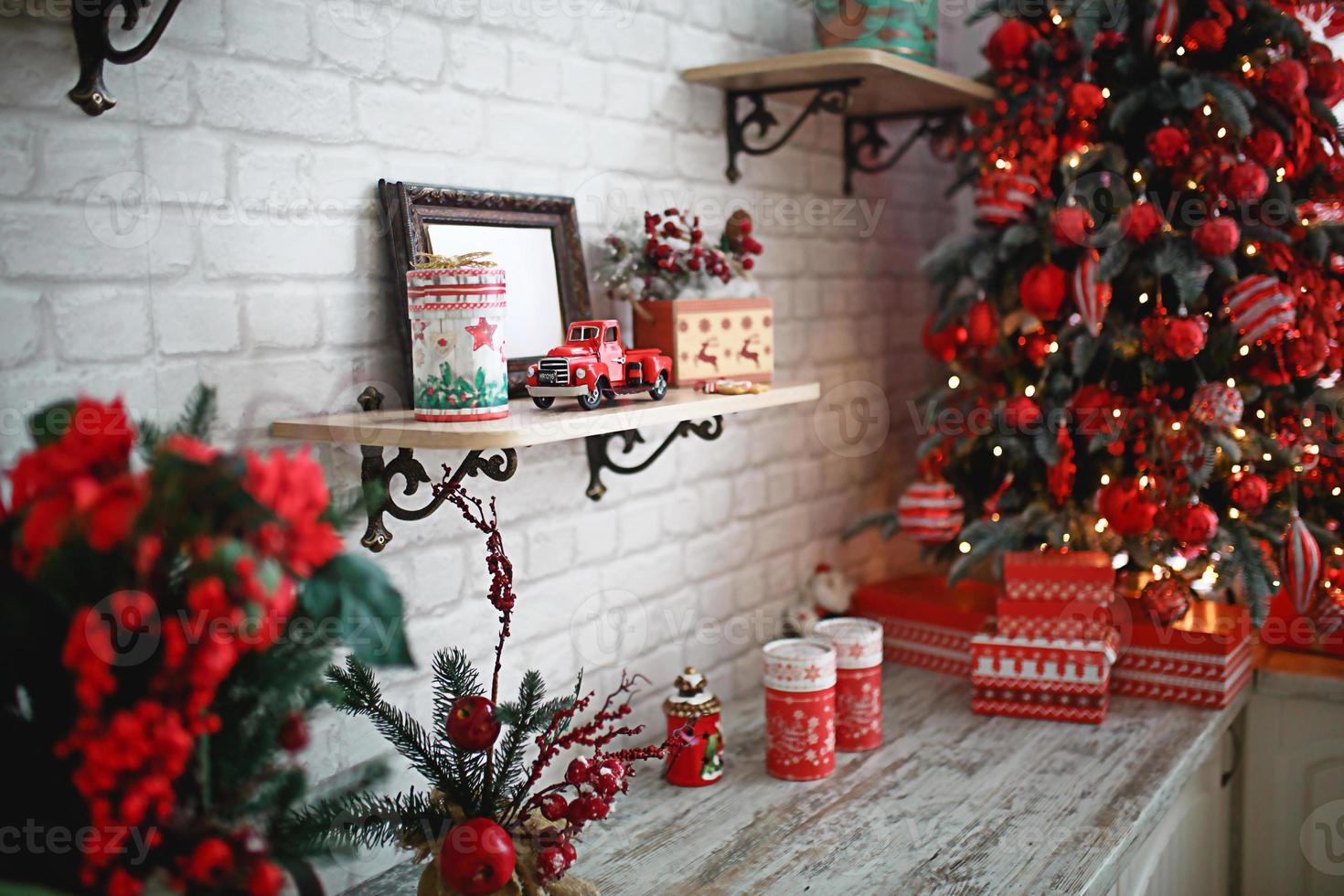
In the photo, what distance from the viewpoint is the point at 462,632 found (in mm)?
1386

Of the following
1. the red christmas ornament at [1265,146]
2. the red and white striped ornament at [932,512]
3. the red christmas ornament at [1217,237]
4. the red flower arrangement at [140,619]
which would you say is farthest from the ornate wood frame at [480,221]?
the red christmas ornament at [1265,146]

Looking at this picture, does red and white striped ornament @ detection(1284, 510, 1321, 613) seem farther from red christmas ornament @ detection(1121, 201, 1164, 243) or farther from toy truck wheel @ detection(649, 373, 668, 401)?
toy truck wheel @ detection(649, 373, 668, 401)

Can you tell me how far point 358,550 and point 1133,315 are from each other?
1.37 meters

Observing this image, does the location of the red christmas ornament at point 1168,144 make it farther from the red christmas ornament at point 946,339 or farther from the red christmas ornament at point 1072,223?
the red christmas ornament at point 946,339

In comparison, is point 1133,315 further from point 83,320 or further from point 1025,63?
point 83,320

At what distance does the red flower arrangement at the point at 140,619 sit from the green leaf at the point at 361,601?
1 cm

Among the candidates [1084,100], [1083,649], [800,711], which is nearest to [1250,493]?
[1083,649]

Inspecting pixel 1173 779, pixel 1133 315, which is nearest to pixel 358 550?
A: pixel 1173 779

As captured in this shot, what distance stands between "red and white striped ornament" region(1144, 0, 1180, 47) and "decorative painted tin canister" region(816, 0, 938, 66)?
0.38 meters

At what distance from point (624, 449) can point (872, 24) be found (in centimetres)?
80

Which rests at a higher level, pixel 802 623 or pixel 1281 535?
pixel 1281 535

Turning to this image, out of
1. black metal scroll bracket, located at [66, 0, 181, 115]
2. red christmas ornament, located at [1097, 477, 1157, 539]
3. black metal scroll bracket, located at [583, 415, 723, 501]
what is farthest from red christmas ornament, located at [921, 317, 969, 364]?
black metal scroll bracket, located at [66, 0, 181, 115]

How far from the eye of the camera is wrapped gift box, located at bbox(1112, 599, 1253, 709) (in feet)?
5.91

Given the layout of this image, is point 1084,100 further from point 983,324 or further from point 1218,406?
point 1218,406
